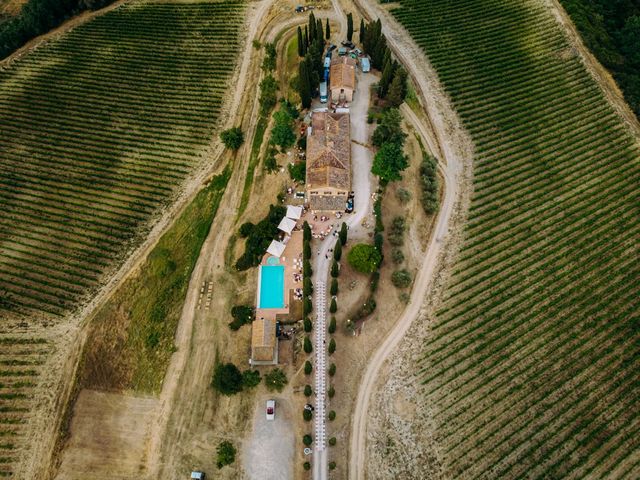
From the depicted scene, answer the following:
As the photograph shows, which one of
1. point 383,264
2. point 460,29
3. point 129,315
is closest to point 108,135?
point 129,315

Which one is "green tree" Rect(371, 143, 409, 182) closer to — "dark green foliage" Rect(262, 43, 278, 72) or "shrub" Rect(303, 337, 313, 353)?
"shrub" Rect(303, 337, 313, 353)

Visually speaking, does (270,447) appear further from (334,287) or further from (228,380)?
(334,287)

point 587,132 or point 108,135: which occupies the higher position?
point 108,135

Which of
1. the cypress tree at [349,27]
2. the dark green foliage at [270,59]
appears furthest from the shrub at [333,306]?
the cypress tree at [349,27]

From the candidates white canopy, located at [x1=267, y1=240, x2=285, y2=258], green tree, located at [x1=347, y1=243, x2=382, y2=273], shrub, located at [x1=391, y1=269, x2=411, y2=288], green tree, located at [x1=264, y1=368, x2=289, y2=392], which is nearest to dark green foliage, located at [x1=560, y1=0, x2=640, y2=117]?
shrub, located at [x1=391, y1=269, x2=411, y2=288]

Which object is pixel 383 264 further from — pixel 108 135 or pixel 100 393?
pixel 108 135

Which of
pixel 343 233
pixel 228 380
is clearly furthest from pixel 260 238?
pixel 228 380
